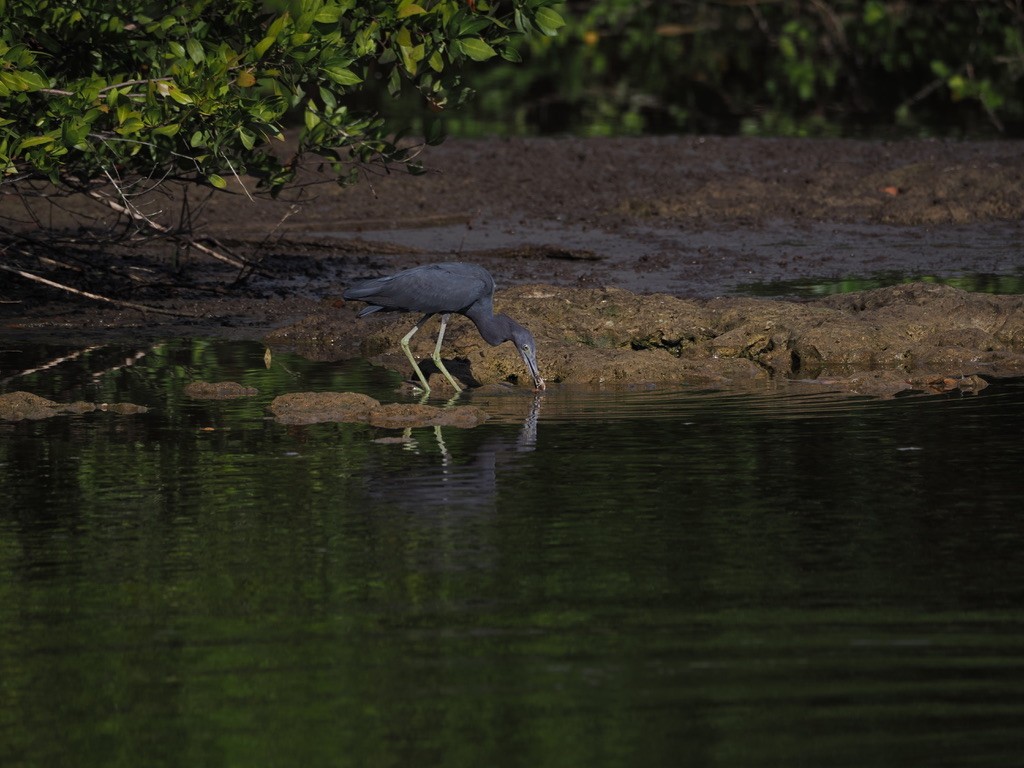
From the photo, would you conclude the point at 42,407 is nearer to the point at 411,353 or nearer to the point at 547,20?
the point at 411,353

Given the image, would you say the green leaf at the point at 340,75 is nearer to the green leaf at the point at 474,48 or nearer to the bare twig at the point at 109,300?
the green leaf at the point at 474,48

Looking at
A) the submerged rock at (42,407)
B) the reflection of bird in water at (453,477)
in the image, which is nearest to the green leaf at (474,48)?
the reflection of bird in water at (453,477)

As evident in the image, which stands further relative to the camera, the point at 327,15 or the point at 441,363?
the point at 441,363

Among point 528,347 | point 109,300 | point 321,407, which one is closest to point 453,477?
point 321,407

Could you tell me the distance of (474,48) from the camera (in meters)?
10.3

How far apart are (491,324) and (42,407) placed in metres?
2.51

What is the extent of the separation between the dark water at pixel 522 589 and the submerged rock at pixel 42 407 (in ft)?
0.52

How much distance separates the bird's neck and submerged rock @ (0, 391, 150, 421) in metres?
1.97

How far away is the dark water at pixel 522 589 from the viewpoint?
15.8ft

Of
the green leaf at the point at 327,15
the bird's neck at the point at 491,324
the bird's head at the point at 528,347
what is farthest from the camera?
the bird's neck at the point at 491,324

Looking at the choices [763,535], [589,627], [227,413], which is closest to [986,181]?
[227,413]

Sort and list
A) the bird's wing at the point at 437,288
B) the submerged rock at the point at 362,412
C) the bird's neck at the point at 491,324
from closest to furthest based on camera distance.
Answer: the submerged rock at the point at 362,412, the bird's neck at the point at 491,324, the bird's wing at the point at 437,288

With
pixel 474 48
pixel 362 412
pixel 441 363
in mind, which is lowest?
pixel 362 412

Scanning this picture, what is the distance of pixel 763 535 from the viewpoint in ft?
22.2
